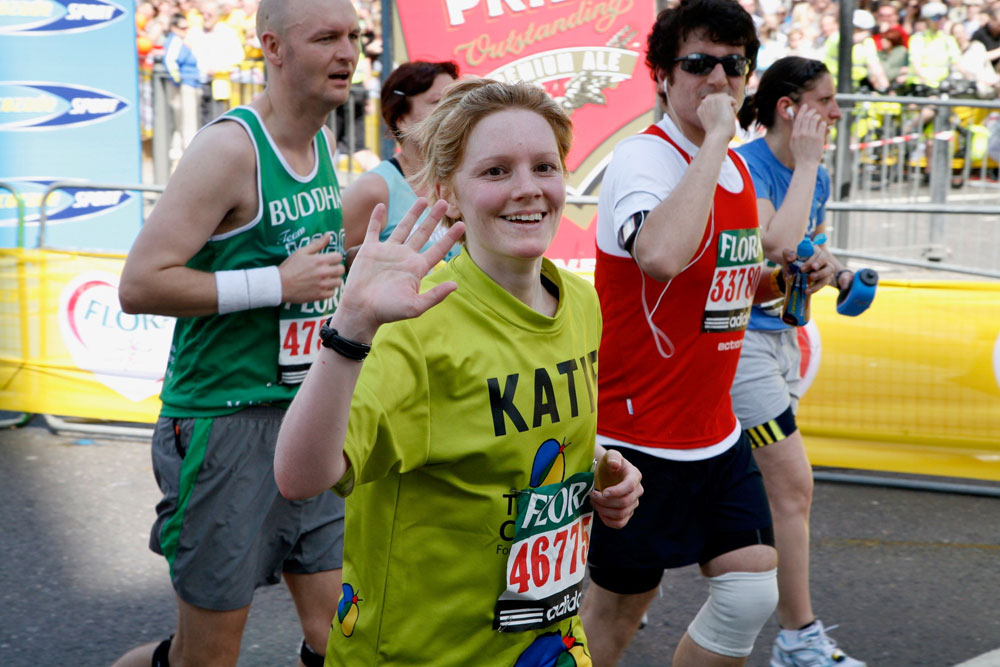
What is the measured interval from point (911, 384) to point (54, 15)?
26.5ft

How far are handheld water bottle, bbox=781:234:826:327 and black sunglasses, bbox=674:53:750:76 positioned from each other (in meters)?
0.67

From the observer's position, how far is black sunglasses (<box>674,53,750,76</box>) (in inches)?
130

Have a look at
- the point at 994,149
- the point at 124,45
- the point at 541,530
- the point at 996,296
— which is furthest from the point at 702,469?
the point at 124,45

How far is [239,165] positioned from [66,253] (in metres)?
→ 4.27

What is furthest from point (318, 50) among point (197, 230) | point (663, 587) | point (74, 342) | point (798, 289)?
point (74, 342)

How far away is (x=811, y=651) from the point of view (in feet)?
12.7

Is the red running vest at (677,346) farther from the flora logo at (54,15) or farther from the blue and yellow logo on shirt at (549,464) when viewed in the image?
the flora logo at (54,15)

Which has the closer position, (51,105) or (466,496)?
(466,496)

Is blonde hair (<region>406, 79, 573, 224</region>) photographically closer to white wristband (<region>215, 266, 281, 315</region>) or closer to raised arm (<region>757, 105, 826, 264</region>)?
white wristband (<region>215, 266, 281, 315</region>)

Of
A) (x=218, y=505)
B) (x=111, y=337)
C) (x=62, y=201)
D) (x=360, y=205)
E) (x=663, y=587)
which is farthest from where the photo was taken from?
(x=62, y=201)

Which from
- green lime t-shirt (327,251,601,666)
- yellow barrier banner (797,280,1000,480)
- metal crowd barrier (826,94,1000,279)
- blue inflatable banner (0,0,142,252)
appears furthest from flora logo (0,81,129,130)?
green lime t-shirt (327,251,601,666)

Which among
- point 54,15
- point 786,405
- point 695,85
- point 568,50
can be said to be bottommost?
point 786,405

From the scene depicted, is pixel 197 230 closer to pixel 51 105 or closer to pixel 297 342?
pixel 297 342

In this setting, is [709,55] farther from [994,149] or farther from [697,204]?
[994,149]
